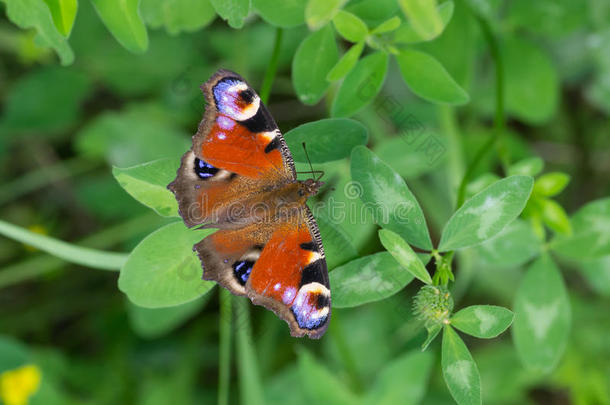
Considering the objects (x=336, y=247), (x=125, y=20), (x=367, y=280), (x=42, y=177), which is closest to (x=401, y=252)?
(x=367, y=280)

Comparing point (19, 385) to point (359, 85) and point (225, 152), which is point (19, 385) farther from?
point (359, 85)

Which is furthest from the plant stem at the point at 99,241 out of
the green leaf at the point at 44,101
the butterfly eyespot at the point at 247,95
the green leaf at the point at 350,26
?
the green leaf at the point at 350,26

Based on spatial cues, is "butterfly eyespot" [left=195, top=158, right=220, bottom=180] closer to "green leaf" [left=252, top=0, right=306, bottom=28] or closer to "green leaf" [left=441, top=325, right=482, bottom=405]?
"green leaf" [left=252, top=0, right=306, bottom=28]

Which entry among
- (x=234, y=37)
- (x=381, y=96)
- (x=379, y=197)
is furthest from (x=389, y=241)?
(x=234, y=37)

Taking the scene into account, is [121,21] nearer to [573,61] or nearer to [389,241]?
[389,241]

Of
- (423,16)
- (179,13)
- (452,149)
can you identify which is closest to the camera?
(423,16)

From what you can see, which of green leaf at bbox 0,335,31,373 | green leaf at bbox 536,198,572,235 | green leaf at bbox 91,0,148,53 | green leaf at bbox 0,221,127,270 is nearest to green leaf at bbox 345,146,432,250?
green leaf at bbox 536,198,572,235
